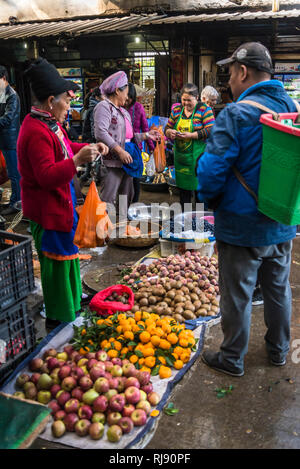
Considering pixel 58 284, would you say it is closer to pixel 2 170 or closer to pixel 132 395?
pixel 132 395

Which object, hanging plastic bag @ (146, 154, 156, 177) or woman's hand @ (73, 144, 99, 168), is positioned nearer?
woman's hand @ (73, 144, 99, 168)

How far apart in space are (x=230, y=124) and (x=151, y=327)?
1.61 metres

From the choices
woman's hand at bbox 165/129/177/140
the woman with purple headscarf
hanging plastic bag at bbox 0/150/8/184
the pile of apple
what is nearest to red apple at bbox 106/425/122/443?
the pile of apple

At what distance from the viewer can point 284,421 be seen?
259cm

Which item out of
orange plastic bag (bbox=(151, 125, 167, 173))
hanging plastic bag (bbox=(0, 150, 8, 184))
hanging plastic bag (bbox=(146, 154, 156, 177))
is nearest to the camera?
hanging plastic bag (bbox=(0, 150, 8, 184))

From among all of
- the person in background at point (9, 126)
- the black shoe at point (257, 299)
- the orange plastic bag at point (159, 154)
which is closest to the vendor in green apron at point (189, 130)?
the orange plastic bag at point (159, 154)

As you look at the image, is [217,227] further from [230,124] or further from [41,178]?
[41,178]

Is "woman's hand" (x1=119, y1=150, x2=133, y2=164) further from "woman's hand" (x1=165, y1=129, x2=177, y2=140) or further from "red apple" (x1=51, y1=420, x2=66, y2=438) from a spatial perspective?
"red apple" (x1=51, y1=420, x2=66, y2=438)

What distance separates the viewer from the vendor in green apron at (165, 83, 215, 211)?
549 centimetres

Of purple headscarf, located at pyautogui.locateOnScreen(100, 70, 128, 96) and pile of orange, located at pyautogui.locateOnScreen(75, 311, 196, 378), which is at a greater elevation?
purple headscarf, located at pyautogui.locateOnScreen(100, 70, 128, 96)

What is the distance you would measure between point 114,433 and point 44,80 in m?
2.32

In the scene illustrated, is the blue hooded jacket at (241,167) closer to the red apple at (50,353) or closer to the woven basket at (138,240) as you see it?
the red apple at (50,353)

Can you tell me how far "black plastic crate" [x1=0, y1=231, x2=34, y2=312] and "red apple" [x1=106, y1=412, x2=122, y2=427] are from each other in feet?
3.04

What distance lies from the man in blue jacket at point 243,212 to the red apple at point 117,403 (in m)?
0.86
